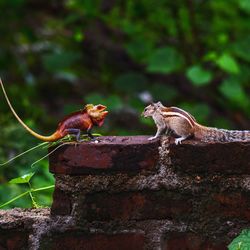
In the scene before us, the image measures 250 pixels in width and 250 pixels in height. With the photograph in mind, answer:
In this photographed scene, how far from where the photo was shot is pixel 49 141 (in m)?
2.37

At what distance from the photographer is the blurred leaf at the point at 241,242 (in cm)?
220

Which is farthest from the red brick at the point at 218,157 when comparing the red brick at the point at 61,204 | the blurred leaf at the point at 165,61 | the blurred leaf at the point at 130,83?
the blurred leaf at the point at 130,83

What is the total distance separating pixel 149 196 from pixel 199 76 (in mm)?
3666

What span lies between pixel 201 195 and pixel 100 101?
166 inches

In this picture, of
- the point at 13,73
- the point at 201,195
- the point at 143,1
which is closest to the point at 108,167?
the point at 201,195

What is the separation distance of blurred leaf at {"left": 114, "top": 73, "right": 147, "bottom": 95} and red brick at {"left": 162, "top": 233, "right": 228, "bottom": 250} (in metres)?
4.66

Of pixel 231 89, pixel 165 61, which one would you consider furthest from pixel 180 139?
pixel 165 61

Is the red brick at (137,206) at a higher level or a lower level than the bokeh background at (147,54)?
lower

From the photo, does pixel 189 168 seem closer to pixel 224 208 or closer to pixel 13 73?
pixel 224 208

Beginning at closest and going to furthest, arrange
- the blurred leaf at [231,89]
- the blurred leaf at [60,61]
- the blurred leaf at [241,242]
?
the blurred leaf at [241,242] < the blurred leaf at [231,89] < the blurred leaf at [60,61]

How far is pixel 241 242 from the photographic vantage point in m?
2.21

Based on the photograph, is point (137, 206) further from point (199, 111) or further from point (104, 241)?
point (199, 111)

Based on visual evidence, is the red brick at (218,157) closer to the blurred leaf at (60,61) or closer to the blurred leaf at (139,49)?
the blurred leaf at (139,49)

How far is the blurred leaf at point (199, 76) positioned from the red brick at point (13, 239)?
3591mm
